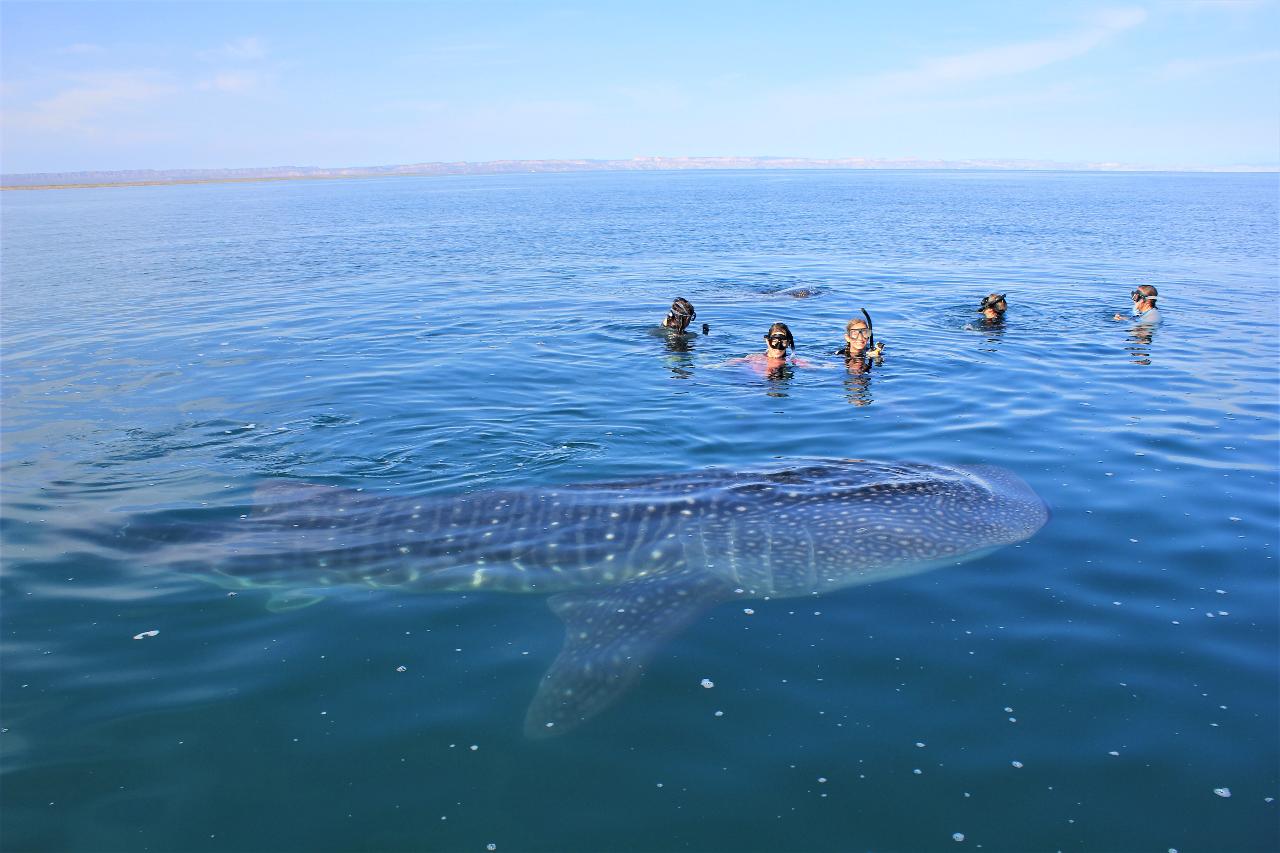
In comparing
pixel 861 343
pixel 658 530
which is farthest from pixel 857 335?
pixel 658 530

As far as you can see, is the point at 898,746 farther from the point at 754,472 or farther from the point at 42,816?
the point at 42,816

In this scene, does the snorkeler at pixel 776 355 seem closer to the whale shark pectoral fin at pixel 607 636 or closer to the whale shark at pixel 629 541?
the whale shark at pixel 629 541

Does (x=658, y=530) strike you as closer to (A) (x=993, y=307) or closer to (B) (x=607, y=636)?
(B) (x=607, y=636)

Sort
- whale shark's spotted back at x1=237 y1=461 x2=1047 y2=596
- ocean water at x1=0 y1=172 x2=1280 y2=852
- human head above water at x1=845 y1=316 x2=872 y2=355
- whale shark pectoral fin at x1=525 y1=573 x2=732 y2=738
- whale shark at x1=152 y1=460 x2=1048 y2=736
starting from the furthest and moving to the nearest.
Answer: human head above water at x1=845 y1=316 x2=872 y2=355, whale shark's spotted back at x1=237 y1=461 x2=1047 y2=596, whale shark at x1=152 y1=460 x2=1048 y2=736, whale shark pectoral fin at x1=525 y1=573 x2=732 y2=738, ocean water at x1=0 y1=172 x2=1280 y2=852

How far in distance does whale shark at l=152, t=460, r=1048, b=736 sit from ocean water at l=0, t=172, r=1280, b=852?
22cm

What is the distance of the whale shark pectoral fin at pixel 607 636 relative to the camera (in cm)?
603

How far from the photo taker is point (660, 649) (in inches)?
269

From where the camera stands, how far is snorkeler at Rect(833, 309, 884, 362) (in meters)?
16.1

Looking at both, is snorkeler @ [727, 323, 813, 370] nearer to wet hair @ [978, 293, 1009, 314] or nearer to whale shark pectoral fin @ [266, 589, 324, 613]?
wet hair @ [978, 293, 1009, 314]

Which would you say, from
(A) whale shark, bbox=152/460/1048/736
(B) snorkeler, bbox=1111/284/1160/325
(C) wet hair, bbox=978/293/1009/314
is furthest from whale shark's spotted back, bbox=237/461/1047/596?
(B) snorkeler, bbox=1111/284/1160/325

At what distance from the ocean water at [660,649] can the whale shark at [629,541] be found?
8.5 inches

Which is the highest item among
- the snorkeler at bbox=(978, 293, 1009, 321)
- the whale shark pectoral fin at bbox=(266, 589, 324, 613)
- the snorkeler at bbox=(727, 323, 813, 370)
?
the snorkeler at bbox=(978, 293, 1009, 321)

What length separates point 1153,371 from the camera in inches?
629

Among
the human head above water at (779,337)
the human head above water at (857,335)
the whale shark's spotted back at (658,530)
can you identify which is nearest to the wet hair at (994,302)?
the human head above water at (857,335)
